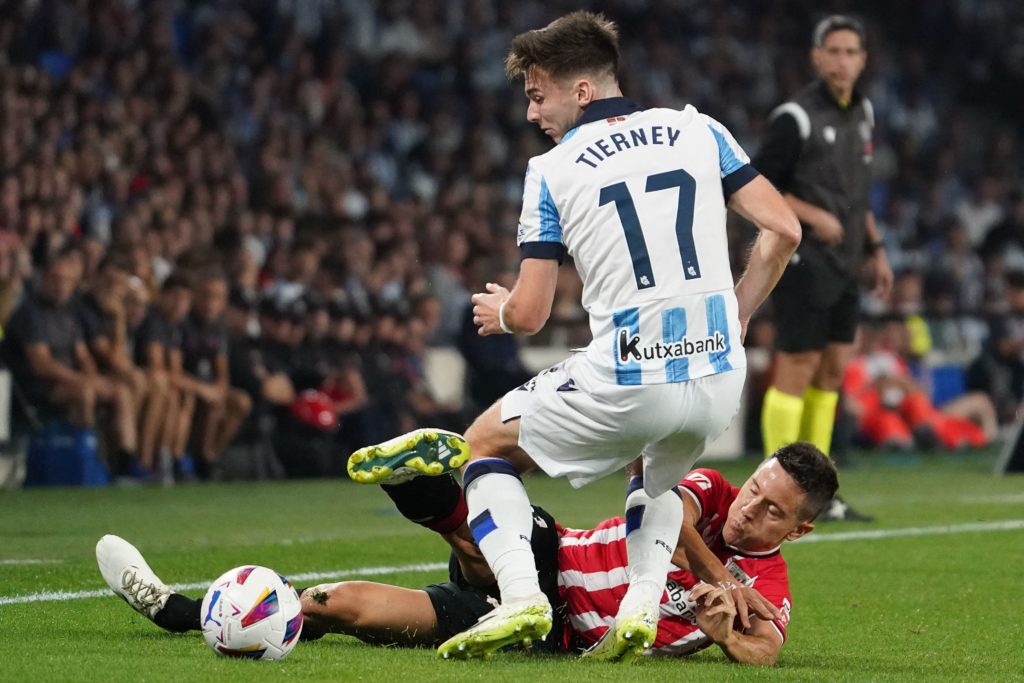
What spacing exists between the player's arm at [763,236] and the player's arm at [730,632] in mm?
794

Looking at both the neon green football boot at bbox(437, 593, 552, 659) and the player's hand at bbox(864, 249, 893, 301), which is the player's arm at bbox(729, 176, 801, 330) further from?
the player's hand at bbox(864, 249, 893, 301)

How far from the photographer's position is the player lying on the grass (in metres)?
4.80

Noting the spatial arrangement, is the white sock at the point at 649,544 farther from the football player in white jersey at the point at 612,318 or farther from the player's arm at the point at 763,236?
the player's arm at the point at 763,236

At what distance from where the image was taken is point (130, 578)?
4.91 metres

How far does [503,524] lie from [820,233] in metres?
4.49

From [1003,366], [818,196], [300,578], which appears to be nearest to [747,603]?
[300,578]

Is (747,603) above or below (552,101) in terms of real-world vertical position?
below

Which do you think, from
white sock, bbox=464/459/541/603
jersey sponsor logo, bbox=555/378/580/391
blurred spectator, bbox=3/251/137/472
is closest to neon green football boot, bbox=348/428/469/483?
white sock, bbox=464/459/541/603

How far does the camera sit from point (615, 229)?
4.51m

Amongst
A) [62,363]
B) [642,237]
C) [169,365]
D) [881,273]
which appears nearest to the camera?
[642,237]

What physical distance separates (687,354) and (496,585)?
0.96m

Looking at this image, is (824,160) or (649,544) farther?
(824,160)

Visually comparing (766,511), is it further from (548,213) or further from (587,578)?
(548,213)

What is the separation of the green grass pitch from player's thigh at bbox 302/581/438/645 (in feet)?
0.23
